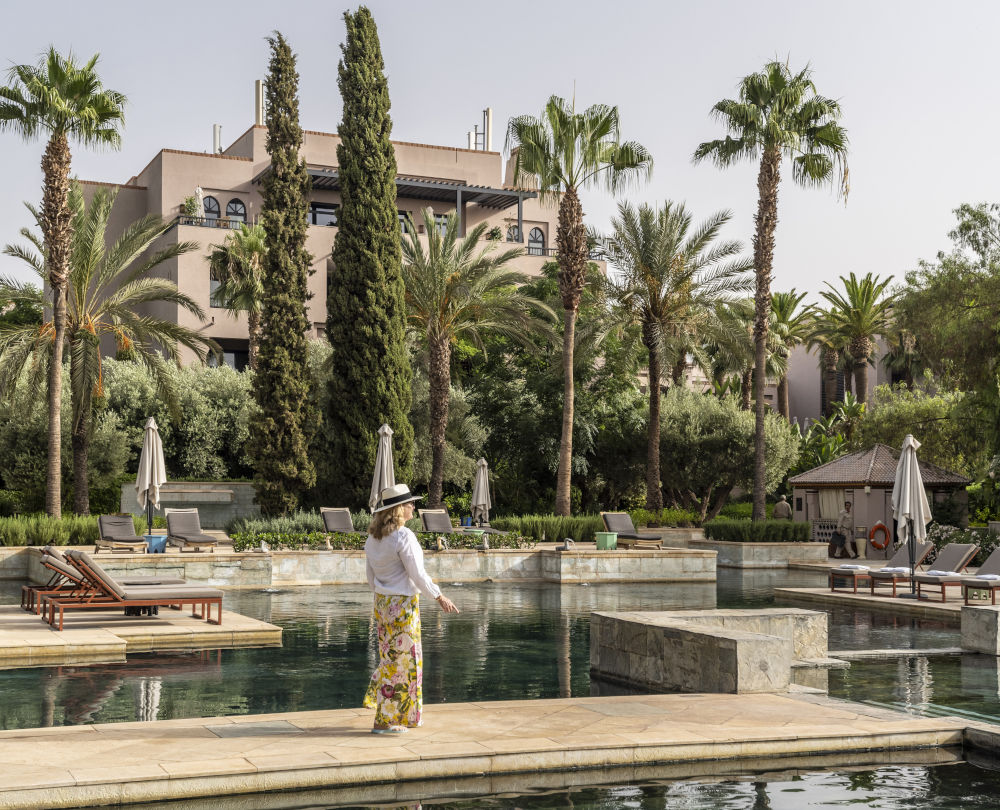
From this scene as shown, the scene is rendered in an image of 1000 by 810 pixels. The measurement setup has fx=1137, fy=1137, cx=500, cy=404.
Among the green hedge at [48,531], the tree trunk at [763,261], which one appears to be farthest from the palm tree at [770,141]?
the green hedge at [48,531]

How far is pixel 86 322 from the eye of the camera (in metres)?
28.1

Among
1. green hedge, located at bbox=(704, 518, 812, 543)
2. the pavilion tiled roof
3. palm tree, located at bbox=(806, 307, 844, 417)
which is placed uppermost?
palm tree, located at bbox=(806, 307, 844, 417)

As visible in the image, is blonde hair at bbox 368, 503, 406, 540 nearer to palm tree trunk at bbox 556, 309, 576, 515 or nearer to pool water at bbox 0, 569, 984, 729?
pool water at bbox 0, 569, 984, 729

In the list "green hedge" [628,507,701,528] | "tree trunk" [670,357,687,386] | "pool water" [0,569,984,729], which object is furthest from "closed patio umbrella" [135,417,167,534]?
"tree trunk" [670,357,687,386]

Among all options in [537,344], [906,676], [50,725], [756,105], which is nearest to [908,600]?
[906,676]

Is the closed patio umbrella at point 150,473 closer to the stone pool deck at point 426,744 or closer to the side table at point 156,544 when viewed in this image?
the side table at point 156,544

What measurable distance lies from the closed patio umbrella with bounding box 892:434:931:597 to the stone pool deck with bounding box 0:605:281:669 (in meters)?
10.9

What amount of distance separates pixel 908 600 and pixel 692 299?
17.4m

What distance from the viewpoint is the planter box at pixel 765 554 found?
91.1 feet

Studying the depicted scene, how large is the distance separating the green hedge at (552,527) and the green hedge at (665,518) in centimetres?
401

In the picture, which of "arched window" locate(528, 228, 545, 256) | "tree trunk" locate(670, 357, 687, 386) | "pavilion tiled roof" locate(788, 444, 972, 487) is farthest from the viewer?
"arched window" locate(528, 228, 545, 256)

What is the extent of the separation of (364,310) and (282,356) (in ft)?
8.33

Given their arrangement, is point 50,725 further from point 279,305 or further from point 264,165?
point 264,165

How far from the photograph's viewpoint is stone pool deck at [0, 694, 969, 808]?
243 inches
